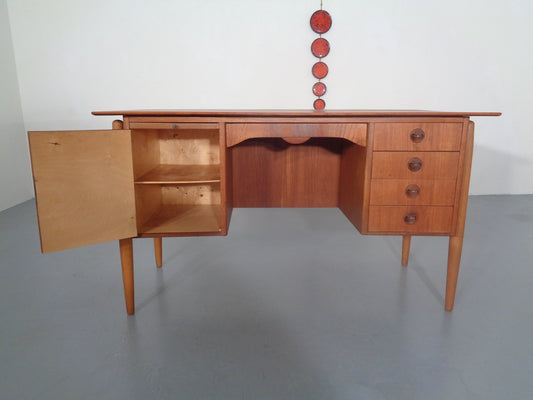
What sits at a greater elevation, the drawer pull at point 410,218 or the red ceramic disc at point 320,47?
the red ceramic disc at point 320,47

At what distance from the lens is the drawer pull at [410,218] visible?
67.8 inches

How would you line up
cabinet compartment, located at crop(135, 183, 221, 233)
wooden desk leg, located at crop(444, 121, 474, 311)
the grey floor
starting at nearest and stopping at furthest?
1. the grey floor
2. wooden desk leg, located at crop(444, 121, 474, 311)
3. cabinet compartment, located at crop(135, 183, 221, 233)

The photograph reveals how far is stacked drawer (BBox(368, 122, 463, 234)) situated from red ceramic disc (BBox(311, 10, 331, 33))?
2.74m

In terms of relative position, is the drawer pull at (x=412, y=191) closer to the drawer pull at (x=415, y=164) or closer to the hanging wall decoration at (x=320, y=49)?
the drawer pull at (x=415, y=164)

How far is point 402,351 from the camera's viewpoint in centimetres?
152

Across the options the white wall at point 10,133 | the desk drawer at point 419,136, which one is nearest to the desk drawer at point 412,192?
the desk drawer at point 419,136

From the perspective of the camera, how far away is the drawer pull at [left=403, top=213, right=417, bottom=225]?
172 cm

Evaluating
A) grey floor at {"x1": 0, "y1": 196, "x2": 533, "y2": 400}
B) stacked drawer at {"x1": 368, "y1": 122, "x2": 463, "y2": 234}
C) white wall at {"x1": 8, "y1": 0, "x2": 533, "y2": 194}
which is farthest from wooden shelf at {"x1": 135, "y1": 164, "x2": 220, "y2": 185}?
white wall at {"x1": 8, "y1": 0, "x2": 533, "y2": 194}

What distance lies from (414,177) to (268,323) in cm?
97

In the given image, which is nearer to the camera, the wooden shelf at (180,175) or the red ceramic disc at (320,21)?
the wooden shelf at (180,175)

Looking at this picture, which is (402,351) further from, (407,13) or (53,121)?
(53,121)

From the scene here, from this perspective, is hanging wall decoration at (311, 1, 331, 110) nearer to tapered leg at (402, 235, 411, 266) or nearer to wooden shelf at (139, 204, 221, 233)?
tapered leg at (402, 235, 411, 266)

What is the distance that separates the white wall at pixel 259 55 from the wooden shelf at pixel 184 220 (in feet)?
7.39

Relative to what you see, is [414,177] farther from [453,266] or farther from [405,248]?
[405,248]
